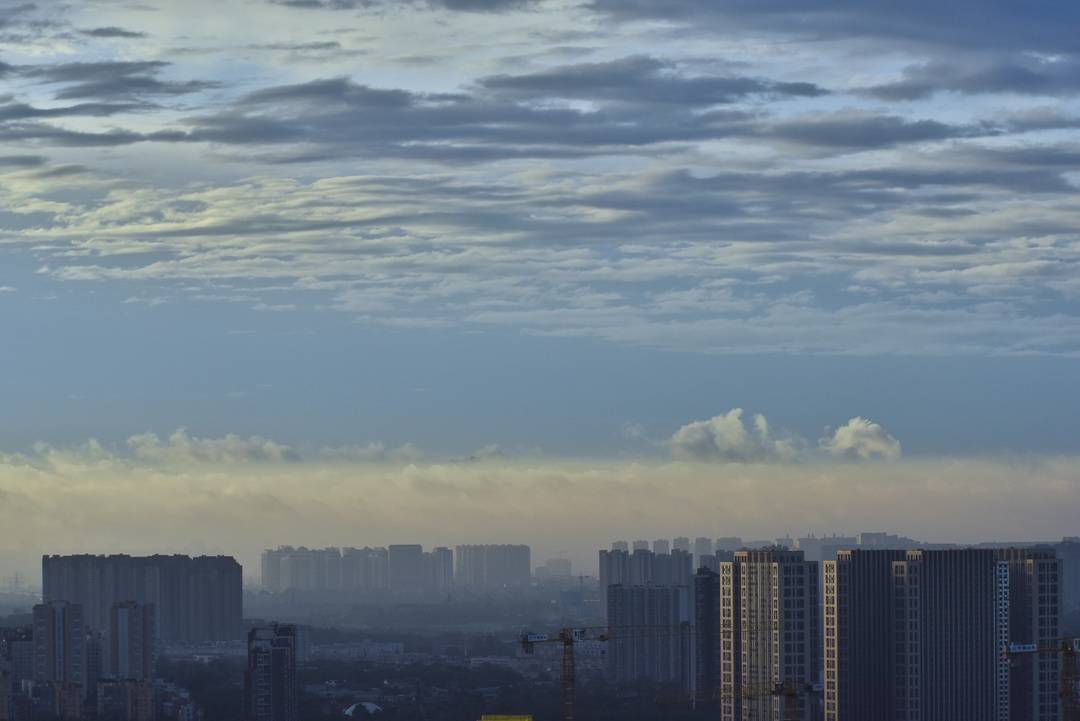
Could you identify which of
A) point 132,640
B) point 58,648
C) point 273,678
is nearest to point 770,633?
point 273,678

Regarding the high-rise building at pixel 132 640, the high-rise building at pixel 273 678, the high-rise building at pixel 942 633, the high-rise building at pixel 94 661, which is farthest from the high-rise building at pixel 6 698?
the high-rise building at pixel 942 633

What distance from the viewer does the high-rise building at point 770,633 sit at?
7631 centimetres

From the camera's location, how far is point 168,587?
178 meters

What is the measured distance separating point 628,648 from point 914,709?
53.2m

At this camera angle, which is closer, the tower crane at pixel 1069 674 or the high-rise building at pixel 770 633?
the tower crane at pixel 1069 674

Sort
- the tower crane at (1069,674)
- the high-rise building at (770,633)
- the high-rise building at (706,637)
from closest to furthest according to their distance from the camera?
the tower crane at (1069,674) < the high-rise building at (770,633) < the high-rise building at (706,637)

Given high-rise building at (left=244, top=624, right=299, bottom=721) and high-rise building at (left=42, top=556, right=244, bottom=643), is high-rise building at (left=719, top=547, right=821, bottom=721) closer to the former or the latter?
high-rise building at (left=244, top=624, right=299, bottom=721)

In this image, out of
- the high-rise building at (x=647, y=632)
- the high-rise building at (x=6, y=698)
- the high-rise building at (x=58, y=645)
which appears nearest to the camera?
the high-rise building at (x=6, y=698)

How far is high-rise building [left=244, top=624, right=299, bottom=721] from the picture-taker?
362 feet

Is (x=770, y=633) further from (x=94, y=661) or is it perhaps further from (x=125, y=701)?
(x=94, y=661)

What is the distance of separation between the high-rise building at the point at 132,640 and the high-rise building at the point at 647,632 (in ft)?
92.3

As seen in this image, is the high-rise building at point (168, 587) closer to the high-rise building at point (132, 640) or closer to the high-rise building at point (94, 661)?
the high-rise building at point (132, 640)

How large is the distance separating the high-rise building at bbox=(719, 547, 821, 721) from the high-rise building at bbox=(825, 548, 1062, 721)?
2338mm

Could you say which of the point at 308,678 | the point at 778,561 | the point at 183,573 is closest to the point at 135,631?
the point at 308,678
